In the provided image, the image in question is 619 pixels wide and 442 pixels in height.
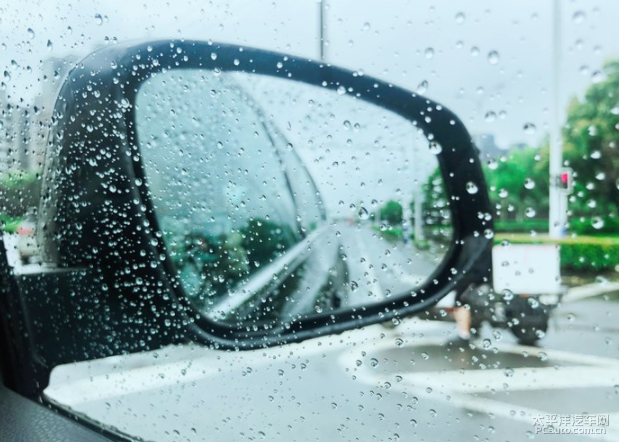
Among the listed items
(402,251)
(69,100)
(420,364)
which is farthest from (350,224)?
(69,100)

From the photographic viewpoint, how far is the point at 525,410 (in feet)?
4.87

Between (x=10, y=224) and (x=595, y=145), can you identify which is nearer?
(x=595, y=145)

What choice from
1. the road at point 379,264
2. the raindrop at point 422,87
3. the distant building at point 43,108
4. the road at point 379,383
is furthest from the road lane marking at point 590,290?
the distant building at point 43,108

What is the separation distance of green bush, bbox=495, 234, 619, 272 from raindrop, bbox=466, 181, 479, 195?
19 centimetres

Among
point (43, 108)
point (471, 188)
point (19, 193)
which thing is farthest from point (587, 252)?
point (19, 193)

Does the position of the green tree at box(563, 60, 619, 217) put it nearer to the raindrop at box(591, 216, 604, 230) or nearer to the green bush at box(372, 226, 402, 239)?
the raindrop at box(591, 216, 604, 230)

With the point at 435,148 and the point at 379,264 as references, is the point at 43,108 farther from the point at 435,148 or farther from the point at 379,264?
the point at 435,148

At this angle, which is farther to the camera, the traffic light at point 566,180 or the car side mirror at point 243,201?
the car side mirror at point 243,201

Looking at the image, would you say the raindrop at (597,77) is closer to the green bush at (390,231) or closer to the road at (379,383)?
the road at (379,383)

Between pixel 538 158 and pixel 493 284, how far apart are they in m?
0.30

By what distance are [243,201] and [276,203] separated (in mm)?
125

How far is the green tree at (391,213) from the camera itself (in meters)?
1.62

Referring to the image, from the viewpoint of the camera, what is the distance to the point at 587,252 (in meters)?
1.24

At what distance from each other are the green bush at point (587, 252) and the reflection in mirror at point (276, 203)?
0.32 metres
